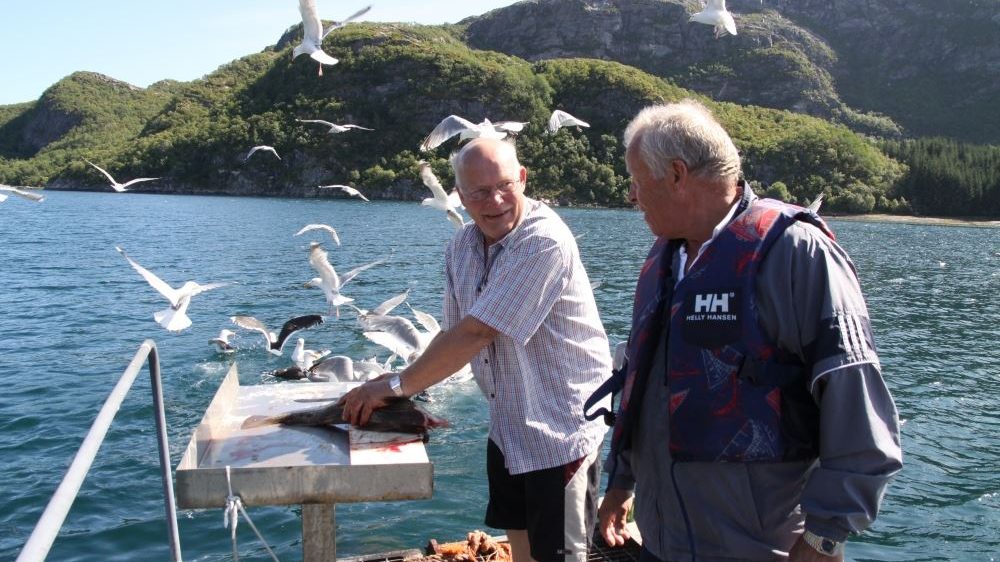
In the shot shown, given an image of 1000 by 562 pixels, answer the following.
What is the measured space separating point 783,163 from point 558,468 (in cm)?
11661

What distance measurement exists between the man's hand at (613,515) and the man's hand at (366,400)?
94 centimetres

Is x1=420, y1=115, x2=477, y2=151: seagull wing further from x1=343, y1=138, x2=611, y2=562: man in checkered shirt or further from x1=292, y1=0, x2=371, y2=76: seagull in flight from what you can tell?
x1=343, y1=138, x2=611, y2=562: man in checkered shirt

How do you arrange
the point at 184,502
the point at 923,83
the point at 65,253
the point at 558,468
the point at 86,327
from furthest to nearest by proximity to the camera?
the point at 923,83
the point at 65,253
the point at 86,327
the point at 558,468
the point at 184,502

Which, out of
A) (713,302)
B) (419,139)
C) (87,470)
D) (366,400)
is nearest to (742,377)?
(713,302)

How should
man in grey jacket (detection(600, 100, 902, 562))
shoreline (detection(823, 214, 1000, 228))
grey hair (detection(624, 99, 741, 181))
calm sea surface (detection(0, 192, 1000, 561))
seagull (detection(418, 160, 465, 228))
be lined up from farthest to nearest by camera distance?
1. shoreline (detection(823, 214, 1000, 228))
2. seagull (detection(418, 160, 465, 228))
3. calm sea surface (detection(0, 192, 1000, 561))
4. grey hair (detection(624, 99, 741, 181))
5. man in grey jacket (detection(600, 100, 902, 562))

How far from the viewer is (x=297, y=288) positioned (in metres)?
27.3

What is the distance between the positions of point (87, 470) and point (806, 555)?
6.29 ft

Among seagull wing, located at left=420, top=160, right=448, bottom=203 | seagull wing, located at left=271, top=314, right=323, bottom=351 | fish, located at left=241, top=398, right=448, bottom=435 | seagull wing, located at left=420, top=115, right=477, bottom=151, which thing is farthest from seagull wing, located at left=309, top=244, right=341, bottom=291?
fish, located at left=241, top=398, right=448, bottom=435

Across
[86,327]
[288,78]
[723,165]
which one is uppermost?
[288,78]

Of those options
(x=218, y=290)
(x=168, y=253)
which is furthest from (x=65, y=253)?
(x=218, y=290)

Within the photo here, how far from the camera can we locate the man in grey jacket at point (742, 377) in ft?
7.44

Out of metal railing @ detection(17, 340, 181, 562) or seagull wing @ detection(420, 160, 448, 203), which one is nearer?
metal railing @ detection(17, 340, 181, 562)

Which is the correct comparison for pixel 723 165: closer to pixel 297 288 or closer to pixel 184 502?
pixel 184 502

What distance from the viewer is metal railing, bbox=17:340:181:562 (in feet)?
5.53
